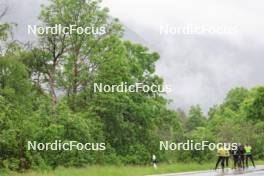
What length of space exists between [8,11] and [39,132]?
24.7 ft

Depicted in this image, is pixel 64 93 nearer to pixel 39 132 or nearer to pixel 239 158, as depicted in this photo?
pixel 39 132

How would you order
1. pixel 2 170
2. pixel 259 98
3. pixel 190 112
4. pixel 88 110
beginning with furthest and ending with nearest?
pixel 190 112, pixel 259 98, pixel 88 110, pixel 2 170

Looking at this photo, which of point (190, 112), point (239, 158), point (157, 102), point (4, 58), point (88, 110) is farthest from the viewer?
point (190, 112)

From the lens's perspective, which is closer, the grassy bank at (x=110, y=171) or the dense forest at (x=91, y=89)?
the grassy bank at (x=110, y=171)

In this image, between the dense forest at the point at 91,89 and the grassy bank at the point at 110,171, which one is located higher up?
the dense forest at the point at 91,89

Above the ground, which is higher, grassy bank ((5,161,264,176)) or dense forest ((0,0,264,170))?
dense forest ((0,0,264,170))

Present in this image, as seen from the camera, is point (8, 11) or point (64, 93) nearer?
point (8, 11)

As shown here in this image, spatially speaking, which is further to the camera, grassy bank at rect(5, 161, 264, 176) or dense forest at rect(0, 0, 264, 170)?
dense forest at rect(0, 0, 264, 170)

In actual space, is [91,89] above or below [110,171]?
above

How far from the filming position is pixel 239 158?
3538 cm

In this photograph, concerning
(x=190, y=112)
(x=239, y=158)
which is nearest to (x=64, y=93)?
(x=239, y=158)

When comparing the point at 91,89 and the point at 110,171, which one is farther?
the point at 91,89

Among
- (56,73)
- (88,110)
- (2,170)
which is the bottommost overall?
(2,170)

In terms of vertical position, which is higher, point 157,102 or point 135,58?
point 135,58
